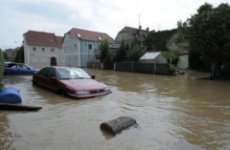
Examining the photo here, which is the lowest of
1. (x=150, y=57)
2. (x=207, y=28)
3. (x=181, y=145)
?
(x=181, y=145)

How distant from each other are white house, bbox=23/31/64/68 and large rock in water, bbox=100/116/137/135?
→ 43.6 m

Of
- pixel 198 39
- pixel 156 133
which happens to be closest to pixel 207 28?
pixel 198 39

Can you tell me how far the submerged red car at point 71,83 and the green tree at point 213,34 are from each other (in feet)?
41.4

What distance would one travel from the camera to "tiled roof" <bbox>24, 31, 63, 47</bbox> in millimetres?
49344

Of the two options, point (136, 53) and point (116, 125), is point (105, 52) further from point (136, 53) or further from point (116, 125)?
point (116, 125)

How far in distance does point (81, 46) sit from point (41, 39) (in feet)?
36.5

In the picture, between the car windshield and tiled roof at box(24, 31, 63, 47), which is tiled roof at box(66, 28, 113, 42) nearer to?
tiled roof at box(24, 31, 63, 47)

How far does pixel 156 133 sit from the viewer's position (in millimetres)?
5723

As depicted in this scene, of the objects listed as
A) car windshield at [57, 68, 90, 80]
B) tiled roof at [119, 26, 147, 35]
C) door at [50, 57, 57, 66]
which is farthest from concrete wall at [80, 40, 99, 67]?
car windshield at [57, 68, 90, 80]

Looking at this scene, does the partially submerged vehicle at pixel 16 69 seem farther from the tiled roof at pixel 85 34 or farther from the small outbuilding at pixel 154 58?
the tiled roof at pixel 85 34

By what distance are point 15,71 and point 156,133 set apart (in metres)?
17.5

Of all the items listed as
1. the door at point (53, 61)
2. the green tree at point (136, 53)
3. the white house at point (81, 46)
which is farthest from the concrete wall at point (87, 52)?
the green tree at point (136, 53)

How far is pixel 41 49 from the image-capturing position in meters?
50.3

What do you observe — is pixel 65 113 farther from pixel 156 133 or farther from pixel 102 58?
pixel 102 58
